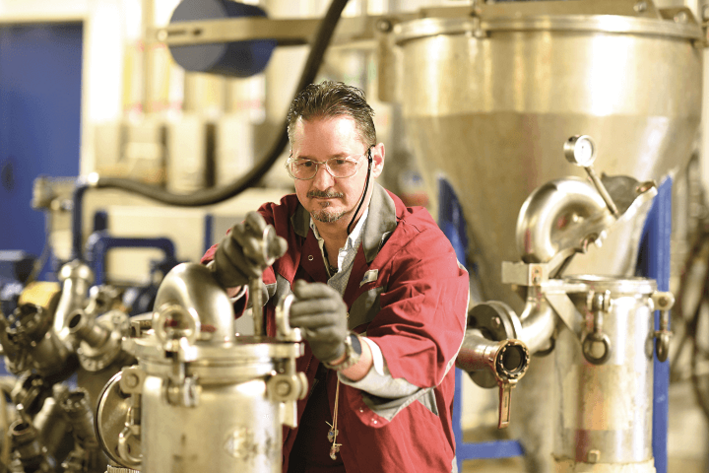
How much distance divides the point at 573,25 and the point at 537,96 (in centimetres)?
18

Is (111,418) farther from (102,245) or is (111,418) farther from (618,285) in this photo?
(102,245)

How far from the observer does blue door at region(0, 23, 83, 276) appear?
550 cm

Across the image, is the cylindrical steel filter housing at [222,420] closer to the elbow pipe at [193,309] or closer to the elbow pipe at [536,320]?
the elbow pipe at [193,309]

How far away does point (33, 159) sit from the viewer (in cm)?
558

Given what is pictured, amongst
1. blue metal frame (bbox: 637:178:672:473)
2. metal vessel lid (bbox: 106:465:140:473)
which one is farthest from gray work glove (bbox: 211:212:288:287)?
blue metal frame (bbox: 637:178:672:473)

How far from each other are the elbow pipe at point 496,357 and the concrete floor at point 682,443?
90 centimetres

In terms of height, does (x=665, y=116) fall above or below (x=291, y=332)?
above

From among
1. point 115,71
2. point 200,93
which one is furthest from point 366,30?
point 115,71

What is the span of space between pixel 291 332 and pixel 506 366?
668 mm

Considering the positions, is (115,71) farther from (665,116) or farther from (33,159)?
(665,116)

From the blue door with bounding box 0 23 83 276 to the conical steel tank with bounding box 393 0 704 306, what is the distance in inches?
158

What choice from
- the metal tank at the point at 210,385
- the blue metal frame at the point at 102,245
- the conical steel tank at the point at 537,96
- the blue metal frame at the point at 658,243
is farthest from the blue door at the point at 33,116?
the metal tank at the point at 210,385

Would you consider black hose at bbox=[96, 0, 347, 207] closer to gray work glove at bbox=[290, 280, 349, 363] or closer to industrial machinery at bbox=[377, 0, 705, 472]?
industrial machinery at bbox=[377, 0, 705, 472]

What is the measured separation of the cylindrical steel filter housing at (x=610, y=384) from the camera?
1.61 metres
